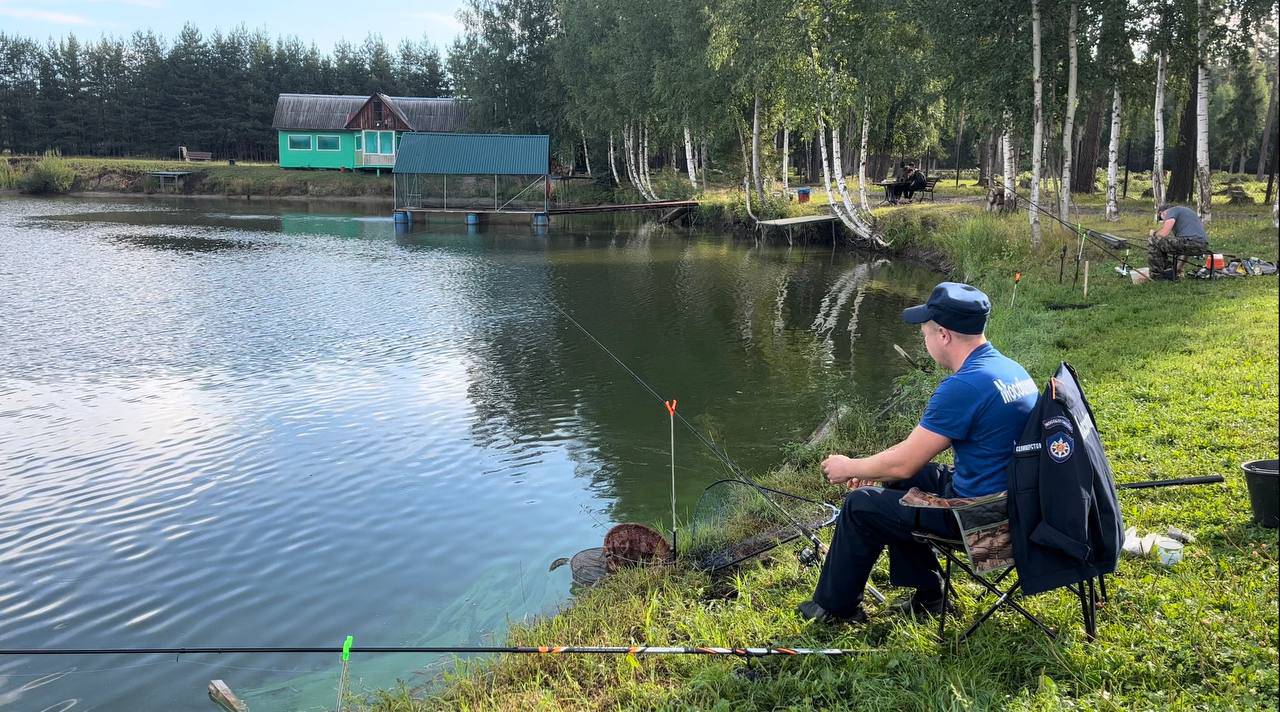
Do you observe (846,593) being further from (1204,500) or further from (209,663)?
(209,663)

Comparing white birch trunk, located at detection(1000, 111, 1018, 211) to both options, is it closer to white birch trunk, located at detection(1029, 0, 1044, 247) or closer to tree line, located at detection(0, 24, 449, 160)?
white birch trunk, located at detection(1029, 0, 1044, 247)

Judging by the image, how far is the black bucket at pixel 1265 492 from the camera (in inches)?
179

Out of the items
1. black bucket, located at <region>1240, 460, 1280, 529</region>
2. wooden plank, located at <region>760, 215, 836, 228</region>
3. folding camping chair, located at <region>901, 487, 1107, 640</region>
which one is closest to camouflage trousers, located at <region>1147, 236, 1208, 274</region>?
black bucket, located at <region>1240, 460, 1280, 529</region>

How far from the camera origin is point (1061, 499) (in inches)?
137

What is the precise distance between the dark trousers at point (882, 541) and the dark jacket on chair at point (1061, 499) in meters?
0.36

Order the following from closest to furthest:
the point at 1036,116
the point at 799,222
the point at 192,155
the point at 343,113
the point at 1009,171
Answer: the point at 1036,116, the point at 1009,171, the point at 799,222, the point at 343,113, the point at 192,155

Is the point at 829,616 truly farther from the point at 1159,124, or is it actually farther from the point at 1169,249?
the point at 1159,124

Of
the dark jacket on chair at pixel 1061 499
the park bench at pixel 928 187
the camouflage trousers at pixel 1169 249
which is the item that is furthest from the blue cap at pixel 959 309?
the park bench at pixel 928 187

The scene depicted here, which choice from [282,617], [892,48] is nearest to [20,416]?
[282,617]

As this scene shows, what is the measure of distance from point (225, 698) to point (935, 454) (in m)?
3.86

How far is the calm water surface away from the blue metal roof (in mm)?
16362

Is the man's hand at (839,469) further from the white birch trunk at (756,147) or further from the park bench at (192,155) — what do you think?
the park bench at (192,155)

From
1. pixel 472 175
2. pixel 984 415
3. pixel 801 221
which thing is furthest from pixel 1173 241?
pixel 472 175

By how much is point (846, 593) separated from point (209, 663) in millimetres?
3765
